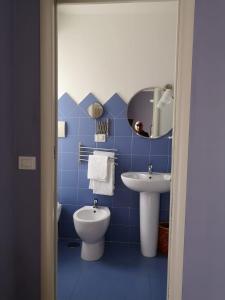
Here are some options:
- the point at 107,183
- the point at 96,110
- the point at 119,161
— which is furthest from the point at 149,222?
the point at 96,110

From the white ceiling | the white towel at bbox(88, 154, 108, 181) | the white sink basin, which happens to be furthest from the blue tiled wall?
the white ceiling

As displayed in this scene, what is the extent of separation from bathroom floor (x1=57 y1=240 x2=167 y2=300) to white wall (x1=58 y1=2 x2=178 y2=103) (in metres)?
1.69

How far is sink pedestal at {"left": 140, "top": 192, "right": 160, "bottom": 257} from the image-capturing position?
8.50 ft

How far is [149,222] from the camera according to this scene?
262 centimetres
